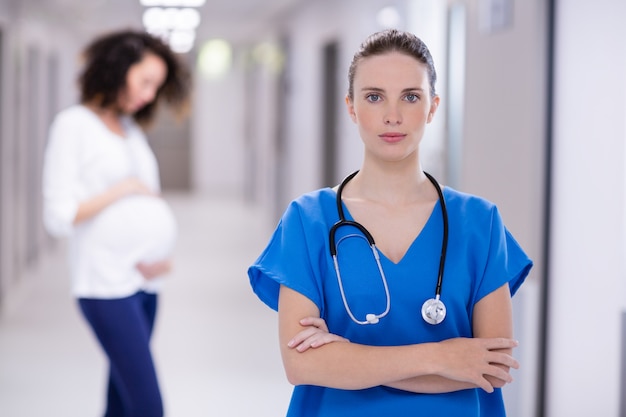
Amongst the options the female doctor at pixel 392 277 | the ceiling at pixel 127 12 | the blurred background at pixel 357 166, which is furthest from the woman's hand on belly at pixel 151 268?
the ceiling at pixel 127 12

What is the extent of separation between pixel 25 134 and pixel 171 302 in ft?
7.28

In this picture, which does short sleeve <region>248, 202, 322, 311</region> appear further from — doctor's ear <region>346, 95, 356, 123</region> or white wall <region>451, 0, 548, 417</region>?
white wall <region>451, 0, 548, 417</region>

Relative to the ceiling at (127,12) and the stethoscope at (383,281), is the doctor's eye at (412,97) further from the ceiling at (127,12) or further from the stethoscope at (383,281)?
the ceiling at (127,12)

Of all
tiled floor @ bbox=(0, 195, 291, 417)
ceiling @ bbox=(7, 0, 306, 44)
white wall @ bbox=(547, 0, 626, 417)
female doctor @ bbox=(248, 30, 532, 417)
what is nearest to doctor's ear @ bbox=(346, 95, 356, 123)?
female doctor @ bbox=(248, 30, 532, 417)

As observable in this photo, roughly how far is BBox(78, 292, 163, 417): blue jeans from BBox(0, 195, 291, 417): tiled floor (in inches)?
57.7

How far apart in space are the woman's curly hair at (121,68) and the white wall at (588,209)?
1.47 metres

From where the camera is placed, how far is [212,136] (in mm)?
18984

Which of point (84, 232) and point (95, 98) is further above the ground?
point (95, 98)

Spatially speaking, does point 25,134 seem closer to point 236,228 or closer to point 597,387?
point 236,228

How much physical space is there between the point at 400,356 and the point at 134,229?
1.66 metres

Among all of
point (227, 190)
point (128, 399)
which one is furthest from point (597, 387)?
point (227, 190)

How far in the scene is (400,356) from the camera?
134 cm

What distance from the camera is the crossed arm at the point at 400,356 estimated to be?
4.40 ft

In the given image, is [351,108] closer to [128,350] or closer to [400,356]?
[400,356]
